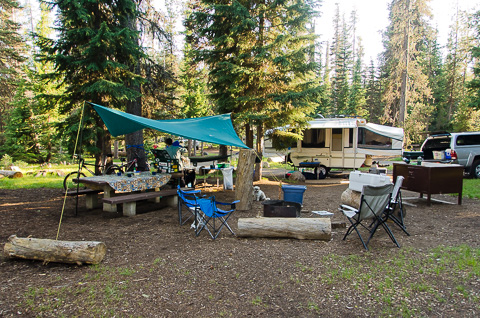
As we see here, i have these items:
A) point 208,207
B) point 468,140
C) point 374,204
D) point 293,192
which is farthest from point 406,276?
point 468,140

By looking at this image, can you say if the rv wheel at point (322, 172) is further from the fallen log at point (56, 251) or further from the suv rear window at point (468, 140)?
the fallen log at point (56, 251)

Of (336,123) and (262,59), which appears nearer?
(262,59)

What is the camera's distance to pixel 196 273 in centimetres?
343

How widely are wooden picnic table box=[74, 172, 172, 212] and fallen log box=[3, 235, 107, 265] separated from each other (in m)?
2.09

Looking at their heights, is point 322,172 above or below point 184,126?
below

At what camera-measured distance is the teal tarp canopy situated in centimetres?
577

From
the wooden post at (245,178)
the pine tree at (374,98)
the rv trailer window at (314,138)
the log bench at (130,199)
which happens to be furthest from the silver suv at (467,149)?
the pine tree at (374,98)

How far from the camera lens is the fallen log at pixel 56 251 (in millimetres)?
3510

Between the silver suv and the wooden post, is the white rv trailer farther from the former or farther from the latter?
the wooden post

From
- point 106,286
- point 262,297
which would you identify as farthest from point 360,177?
point 106,286

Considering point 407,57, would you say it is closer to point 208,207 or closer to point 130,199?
point 208,207

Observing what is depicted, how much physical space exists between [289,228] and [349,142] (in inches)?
312

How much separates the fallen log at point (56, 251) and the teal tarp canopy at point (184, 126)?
258 cm

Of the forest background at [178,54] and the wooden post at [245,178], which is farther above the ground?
the forest background at [178,54]
